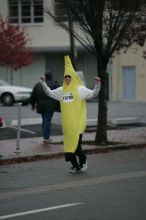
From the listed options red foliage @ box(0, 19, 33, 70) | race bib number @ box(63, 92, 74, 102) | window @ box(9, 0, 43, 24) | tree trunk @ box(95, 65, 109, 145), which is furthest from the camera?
window @ box(9, 0, 43, 24)

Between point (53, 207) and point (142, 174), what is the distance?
3.27 metres

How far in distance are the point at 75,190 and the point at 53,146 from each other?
5806 millimetres

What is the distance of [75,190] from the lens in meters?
9.87

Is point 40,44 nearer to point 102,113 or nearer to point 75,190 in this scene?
point 102,113

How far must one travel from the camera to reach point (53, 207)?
27.8 ft

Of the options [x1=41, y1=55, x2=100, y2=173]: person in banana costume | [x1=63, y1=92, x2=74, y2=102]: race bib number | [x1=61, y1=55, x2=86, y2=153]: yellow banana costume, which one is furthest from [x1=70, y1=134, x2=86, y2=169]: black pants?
[x1=63, y1=92, x2=74, y2=102]: race bib number

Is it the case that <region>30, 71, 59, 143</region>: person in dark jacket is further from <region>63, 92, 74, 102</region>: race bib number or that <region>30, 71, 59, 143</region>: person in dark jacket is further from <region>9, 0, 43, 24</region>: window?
<region>9, 0, 43, 24</region>: window

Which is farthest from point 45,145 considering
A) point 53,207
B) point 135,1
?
point 53,207

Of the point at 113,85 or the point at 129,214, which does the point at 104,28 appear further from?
the point at 113,85

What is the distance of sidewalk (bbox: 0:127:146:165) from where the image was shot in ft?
45.5

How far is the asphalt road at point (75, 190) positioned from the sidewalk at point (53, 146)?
0.44 metres

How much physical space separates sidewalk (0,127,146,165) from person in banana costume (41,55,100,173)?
6.77 ft

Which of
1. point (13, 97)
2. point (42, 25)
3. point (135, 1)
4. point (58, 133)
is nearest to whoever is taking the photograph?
point (135, 1)

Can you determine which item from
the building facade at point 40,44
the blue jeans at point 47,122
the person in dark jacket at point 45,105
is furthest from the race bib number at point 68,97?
the building facade at point 40,44
